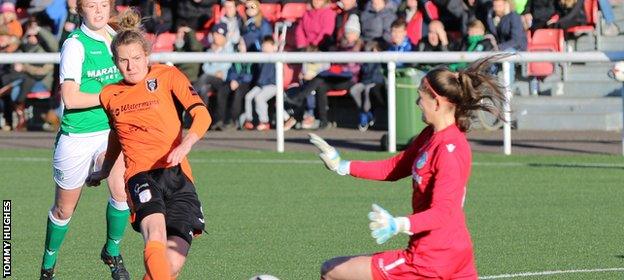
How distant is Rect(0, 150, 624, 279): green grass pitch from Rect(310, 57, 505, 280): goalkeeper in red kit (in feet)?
9.16

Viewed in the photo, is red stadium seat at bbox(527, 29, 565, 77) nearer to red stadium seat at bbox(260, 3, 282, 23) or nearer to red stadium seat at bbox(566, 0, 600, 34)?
red stadium seat at bbox(566, 0, 600, 34)

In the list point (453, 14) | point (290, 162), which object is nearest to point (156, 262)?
point (290, 162)

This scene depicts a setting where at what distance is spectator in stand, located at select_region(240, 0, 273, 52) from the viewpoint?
2230cm

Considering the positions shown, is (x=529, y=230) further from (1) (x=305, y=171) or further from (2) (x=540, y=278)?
(1) (x=305, y=171)

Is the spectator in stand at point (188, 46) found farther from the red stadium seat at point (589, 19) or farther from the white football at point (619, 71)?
the white football at point (619, 71)

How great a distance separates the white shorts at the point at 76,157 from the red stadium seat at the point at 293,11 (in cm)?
1405

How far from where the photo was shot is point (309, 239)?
11.5 m

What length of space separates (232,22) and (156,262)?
14.9 m

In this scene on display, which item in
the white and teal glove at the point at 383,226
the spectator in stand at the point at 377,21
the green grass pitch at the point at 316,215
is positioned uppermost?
the spectator in stand at the point at 377,21

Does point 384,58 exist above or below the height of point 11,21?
below

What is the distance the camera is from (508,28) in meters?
20.0

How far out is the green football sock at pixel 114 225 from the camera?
30.8ft

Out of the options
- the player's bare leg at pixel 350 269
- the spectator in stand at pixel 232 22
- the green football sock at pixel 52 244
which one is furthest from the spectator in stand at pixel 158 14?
the player's bare leg at pixel 350 269

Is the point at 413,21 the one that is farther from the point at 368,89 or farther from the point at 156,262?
the point at 156,262
